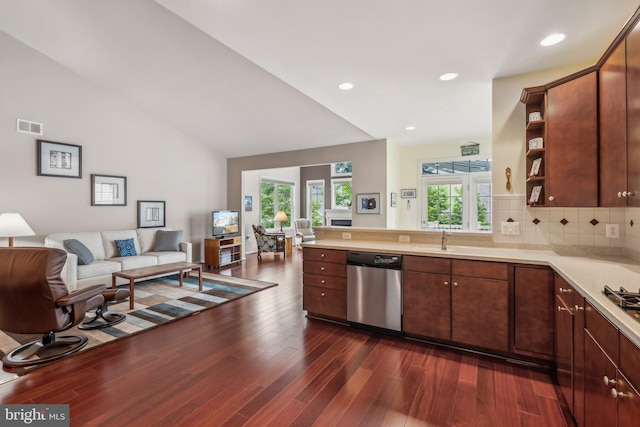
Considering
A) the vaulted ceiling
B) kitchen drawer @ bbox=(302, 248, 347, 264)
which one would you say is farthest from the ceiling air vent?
kitchen drawer @ bbox=(302, 248, 347, 264)

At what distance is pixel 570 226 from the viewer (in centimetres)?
277

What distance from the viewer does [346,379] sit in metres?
2.31

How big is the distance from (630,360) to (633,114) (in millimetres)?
1494

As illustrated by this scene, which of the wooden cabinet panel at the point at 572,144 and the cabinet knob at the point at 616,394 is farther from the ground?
the wooden cabinet panel at the point at 572,144

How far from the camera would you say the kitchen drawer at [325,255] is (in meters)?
3.28

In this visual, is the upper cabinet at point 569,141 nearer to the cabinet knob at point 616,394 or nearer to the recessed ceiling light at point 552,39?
the recessed ceiling light at point 552,39

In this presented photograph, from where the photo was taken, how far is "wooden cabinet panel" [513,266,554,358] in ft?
7.62

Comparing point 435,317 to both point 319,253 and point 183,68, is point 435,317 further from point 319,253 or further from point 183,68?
point 183,68

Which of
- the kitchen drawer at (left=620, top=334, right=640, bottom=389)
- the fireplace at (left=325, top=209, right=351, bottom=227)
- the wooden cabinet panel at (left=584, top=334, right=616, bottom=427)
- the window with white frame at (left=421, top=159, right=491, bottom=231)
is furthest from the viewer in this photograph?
the fireplace at (left=325, top=209, right=351, bottom=227)

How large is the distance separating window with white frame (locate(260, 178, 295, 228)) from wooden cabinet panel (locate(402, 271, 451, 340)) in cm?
718

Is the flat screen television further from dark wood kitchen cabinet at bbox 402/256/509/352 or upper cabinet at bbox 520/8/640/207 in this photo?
upper cabinet at bbox 520/8/640/207

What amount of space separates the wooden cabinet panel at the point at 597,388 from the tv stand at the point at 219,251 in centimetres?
631

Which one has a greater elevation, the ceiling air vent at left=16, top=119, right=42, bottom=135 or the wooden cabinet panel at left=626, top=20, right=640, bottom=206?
the ceiling air vent at left=16, top=119, right=42, bottom=135

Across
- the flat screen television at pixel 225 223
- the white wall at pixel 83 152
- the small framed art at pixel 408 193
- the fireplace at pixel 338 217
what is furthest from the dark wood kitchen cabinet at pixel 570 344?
the fireplace at pixel 338 217
